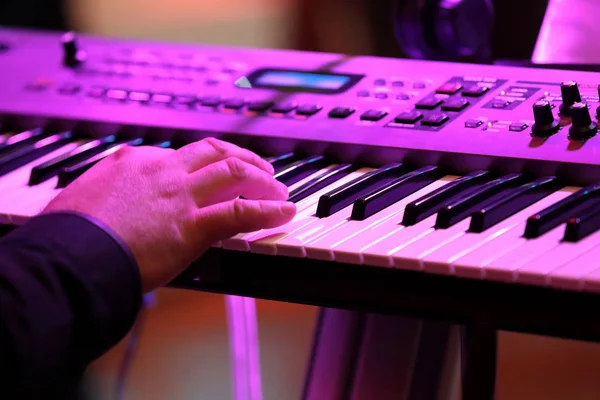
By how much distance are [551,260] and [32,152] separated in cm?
67

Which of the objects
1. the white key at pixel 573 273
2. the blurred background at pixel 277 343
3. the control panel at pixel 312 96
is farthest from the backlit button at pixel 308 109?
the blurred background at pixel 277 343

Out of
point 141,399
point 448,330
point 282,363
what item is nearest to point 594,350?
point 282,363

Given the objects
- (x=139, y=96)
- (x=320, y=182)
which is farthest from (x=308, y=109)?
(x=139, y=96)

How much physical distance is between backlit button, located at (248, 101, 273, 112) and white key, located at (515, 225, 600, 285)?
0.45m

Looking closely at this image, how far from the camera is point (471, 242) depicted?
737 mm

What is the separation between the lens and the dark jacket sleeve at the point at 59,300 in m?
0.70

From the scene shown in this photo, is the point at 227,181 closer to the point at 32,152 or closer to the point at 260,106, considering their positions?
the point at 260,106

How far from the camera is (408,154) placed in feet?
3.06

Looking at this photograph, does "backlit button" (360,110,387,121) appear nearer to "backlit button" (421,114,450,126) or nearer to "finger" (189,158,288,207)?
"backlit button" (421,114,450,126)

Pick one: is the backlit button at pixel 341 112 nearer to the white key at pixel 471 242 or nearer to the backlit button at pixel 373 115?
the backlit button at pixel 373 115

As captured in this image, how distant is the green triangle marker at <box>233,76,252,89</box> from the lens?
Result: 113 centimetres

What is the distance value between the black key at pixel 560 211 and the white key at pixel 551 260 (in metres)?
0.03

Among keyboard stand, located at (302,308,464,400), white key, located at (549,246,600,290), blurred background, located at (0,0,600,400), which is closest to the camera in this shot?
white key, located at (549,246,600,290)

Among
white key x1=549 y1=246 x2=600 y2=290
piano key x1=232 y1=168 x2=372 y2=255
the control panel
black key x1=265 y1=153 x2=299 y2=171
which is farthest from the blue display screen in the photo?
white key x1=549 y1=246 x2=600 y2=290
